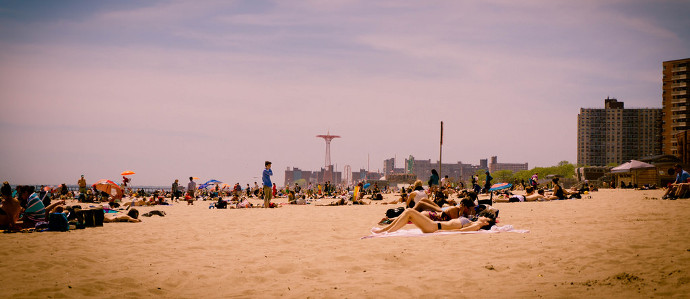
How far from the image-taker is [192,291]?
17.1 feet

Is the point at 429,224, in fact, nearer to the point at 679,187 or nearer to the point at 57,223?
the point at 57,223

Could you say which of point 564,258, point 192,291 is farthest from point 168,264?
point 564,258

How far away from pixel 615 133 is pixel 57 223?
194 metres

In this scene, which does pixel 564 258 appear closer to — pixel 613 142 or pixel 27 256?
pixel 27 256

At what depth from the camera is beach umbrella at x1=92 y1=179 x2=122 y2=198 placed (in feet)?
77.6

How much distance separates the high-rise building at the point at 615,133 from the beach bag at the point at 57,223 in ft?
626

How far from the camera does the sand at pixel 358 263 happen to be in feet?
16.4

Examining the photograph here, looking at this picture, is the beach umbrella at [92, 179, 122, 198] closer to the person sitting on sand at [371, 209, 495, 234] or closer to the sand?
the sand

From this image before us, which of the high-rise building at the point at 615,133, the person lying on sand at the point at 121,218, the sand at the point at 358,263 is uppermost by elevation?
the high-rise building at the point at 615,133

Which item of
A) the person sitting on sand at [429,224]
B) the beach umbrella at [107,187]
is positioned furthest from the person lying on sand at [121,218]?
the beach umbrella at [107,187]

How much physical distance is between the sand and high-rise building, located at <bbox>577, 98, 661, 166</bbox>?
185 metres

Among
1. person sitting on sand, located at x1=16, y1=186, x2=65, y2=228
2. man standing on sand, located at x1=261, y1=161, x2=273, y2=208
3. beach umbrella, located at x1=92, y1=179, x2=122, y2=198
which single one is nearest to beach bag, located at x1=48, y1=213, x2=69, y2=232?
person sitting on sand, located at x1=16, y1=186, x2=65, y2=228

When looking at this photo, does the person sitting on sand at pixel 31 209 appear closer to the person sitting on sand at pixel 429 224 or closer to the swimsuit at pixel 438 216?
the person sitting on sand at pixel 429 224

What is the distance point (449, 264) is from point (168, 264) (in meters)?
4.25
